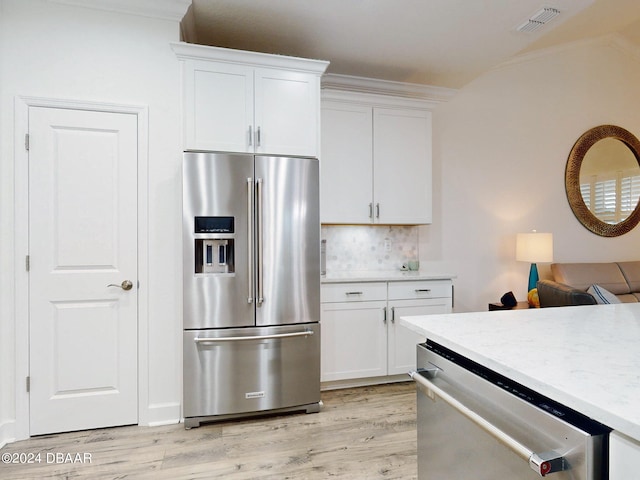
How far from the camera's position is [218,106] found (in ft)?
8.54

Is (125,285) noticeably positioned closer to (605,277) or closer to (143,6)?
(143,6)

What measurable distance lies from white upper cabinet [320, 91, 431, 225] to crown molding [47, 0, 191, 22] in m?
1.33

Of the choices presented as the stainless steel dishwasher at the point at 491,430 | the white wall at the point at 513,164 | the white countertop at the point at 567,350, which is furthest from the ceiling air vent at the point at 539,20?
the stainless steel dishwasher at the point at 491,430

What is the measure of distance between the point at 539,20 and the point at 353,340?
2862mm

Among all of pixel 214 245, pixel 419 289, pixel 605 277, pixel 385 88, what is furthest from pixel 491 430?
pixel 605 277

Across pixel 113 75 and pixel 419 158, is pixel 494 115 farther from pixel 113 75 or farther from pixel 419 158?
pixel 113 75

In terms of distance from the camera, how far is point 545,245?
12.4ft

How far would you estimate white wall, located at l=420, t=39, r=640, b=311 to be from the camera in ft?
13.2

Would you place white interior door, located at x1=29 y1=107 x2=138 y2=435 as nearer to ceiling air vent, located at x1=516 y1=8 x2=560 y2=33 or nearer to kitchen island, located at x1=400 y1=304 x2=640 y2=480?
kitchen island, located at x1=400 y1=304 x2=640 y2=480

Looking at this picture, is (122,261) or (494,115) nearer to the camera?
(122,261)

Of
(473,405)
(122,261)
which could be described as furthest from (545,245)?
(122,261)

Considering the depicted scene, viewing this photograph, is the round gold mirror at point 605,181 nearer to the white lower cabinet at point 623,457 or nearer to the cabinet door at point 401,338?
the cabinet door at point 401,338

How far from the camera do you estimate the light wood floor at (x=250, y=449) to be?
1.98 metres

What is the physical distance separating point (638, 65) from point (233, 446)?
21.5ft
